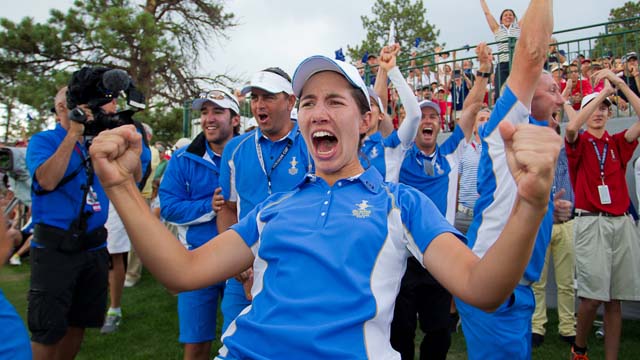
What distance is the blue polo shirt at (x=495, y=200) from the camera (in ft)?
9.93

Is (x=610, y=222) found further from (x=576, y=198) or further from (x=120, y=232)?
(x=120, y=232)

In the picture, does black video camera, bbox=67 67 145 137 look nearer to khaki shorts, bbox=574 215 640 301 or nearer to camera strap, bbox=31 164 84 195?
camera strap, bbox=31 164 84 195

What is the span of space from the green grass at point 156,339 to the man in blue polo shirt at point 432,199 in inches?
41.6

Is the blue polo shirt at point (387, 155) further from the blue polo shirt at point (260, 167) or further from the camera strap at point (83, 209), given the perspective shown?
the camera strap at point (83, 209)

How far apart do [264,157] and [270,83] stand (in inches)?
21.9

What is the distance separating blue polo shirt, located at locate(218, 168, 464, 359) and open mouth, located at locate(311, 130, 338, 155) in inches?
8.3

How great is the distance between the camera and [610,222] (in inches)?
207

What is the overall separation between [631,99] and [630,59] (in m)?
3.62

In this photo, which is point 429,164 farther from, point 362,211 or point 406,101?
point 362,211

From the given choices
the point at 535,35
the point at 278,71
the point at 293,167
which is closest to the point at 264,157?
the point at 293,167

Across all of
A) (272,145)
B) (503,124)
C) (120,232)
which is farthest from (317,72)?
(120,232)

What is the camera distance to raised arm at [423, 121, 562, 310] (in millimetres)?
1470

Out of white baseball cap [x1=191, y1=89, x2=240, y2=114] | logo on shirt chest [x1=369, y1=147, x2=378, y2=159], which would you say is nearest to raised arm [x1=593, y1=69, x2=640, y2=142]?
logo on shirt chest [x1=369, y1=147, x2=378, y2=159]

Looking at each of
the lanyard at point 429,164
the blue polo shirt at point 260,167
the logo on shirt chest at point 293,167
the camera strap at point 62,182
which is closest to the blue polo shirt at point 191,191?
the blue polo shirt at point 260,167
